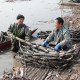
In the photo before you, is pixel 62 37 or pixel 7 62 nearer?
pixel 62 37

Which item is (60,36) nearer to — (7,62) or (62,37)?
(62,37)

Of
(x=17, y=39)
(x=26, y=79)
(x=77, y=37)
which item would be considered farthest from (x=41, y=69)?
(x=77, y=37)

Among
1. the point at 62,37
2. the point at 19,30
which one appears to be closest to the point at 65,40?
the point at 62,37

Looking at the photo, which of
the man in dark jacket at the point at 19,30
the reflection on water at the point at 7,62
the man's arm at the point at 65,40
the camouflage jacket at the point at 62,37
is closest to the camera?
the man's arm at the point at 65,40

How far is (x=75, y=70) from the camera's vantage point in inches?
278

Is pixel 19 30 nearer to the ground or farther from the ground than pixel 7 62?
farther from the ground

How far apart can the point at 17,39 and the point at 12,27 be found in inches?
34.2

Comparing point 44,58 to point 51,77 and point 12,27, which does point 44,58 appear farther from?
point 12,27

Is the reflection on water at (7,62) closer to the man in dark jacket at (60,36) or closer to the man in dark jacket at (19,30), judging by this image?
the man in dark jacket at (19,30)

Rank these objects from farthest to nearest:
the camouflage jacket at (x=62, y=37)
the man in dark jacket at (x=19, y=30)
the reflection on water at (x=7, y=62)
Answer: the man in dark jacket at (x=19, y=30), the reflection on water at (x=7, y=62), the camouflage jacket at (x=62, y=37)

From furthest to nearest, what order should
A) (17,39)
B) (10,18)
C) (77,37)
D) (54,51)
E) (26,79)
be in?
(10,18) < (77,37) < (17,39) < (54,51) < (26,79)

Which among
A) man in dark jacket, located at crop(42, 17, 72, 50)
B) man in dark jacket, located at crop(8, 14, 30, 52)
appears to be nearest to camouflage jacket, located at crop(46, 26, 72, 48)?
man in dark jacket, located at crop(42, 17, 72, 50)

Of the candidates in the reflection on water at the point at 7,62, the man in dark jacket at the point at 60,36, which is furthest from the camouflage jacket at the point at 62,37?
the reflection on water at the point at 7,62

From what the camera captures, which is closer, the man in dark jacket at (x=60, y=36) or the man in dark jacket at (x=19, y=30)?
the man in dark jacket at (x=60, y=36)
